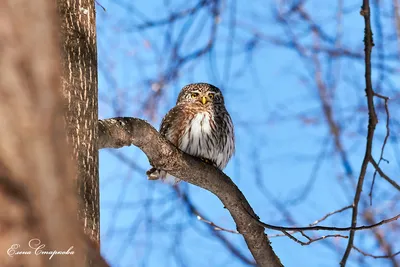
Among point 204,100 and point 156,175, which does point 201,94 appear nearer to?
point 204,100

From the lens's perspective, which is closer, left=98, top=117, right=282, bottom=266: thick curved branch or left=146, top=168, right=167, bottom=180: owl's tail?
left=98, top=117, right=282, bottom=266: thick curved branch

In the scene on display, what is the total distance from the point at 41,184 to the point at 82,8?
5.26 feet

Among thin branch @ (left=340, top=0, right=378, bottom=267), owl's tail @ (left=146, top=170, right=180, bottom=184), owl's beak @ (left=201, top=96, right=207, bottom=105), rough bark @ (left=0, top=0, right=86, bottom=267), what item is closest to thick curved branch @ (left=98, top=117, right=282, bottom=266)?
owl's tail @ (left=146, top=170, right=180, bottom=184)

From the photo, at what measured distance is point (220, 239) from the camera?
5305mm

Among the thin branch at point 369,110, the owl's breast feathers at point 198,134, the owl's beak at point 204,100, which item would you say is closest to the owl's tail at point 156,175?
the owl's breast feathers at point 198,134

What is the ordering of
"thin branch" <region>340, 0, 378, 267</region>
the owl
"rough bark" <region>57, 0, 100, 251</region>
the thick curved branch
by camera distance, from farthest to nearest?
the owl
"thin branch" <region>340, 0, 378, 267</region>
the thick curved branch
"rough bark" <region>57, 0, 100, 251</region>

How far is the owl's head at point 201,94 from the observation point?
4.54 metres

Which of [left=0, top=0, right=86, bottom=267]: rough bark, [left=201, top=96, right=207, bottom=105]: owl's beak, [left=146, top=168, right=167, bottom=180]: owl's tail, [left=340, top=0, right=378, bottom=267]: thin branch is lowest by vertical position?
[left=0, top=0, right=86, bottom=267]: rough bark

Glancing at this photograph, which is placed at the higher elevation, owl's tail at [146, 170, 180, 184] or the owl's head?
the owl's head

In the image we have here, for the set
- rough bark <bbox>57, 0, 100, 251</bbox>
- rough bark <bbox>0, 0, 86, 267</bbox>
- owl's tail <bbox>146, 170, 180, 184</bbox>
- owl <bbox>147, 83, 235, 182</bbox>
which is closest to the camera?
rough bark <bbox>0, 0, 86, 267</bbox>

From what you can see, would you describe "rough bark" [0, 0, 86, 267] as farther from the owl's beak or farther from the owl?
the owl's beak

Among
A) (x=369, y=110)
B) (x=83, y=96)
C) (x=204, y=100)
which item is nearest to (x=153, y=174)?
(x=204, y=100)

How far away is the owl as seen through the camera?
3.98 m

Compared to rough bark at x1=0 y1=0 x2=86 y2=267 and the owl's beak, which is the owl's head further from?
rough bark at x1=0 y1=0 x2=86 y2=267
